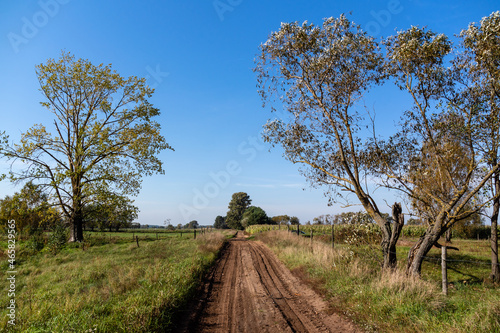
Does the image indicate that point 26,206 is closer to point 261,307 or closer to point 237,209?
point 261,307

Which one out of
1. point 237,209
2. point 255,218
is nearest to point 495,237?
point 255,218

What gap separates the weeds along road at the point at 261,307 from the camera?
624 centimetres

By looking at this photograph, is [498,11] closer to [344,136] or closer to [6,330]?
[344,136]

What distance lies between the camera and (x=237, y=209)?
9525cm

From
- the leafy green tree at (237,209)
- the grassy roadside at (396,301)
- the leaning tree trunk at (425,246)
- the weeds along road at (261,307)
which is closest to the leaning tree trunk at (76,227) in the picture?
the weeds along road at (261,307)

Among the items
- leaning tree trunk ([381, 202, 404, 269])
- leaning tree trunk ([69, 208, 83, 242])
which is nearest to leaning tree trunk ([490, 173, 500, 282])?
leaning tree trunk ([381, 202, 404, 269])

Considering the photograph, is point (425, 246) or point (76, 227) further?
point (76, 227)

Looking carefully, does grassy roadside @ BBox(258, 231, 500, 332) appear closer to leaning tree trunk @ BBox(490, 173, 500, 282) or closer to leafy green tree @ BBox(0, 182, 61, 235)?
leaning tree trunk @ BBox(490, 173, 500, 282)

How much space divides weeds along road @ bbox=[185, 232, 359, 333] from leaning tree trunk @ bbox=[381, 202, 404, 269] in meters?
3.80

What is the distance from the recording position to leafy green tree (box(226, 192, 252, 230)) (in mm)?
93256

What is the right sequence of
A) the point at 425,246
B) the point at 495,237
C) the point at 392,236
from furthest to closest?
1. the point at 495,237
2. the point at 392,236
3. the point at 425,246

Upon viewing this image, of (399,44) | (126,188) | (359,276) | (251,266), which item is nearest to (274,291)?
(359,276)

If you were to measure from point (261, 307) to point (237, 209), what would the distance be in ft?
291

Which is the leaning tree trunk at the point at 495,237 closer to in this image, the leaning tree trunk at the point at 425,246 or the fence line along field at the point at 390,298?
the fence line along field at the point at 390,298
